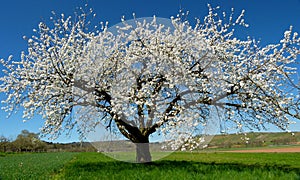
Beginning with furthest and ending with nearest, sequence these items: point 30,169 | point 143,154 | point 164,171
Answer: point 30,169 < point 143,154 < point 164,171

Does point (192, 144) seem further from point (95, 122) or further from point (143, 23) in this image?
point (143, 23)

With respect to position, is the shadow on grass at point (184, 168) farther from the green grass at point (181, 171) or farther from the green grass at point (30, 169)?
the green grass at point (30, 169)

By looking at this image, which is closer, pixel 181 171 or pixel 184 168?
pixel 181 171

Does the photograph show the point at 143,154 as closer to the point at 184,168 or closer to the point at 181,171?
the point at 184,168

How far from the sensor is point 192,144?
43.4 ft

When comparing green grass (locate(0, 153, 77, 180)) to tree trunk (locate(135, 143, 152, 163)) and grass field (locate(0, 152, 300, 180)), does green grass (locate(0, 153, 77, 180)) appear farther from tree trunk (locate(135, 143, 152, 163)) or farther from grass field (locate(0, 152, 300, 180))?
tree trunk (locate(135, 143, 152, 163))

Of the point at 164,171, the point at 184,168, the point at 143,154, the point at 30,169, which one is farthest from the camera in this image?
the point at 30,169

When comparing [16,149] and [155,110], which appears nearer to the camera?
[155,110]

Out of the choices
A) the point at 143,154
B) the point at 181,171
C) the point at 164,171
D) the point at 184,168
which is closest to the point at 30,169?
the point at 143,154

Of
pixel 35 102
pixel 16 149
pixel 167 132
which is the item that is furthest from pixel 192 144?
pixel 16 149

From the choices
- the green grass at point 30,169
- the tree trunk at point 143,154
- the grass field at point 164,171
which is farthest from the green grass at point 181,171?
the green grass at point 30,169

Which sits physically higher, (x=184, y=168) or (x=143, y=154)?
(x=143, y=154)

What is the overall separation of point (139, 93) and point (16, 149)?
84.1 metres

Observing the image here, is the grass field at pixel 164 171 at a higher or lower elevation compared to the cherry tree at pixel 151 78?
lower
